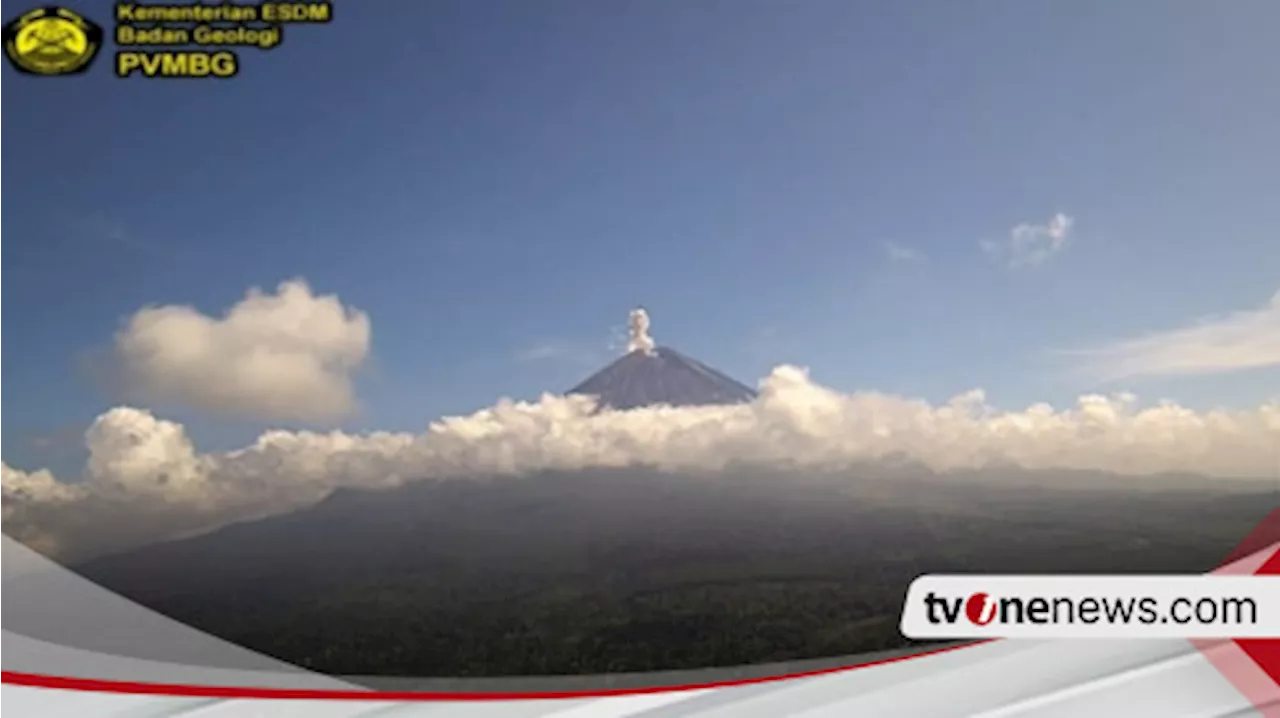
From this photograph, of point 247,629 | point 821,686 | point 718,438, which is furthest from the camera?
point 718,438

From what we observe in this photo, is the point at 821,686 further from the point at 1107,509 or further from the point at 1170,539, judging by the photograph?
the point at 1107,509

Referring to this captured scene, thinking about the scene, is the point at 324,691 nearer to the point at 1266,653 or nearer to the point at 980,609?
the point at 980,609

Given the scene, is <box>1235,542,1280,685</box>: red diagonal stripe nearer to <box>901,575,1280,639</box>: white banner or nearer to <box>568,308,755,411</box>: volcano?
<box>901,575,1280,639</box>: white banner

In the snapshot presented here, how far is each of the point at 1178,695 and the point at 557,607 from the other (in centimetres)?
232

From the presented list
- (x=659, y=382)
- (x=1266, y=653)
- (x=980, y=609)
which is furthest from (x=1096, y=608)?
(x=659, y=382)

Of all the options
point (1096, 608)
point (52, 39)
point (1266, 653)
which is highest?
point (52, 39)

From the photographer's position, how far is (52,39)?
7.58 ft

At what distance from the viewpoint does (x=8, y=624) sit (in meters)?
2.38

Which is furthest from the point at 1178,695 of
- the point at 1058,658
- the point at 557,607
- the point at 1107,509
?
the point at 557,607

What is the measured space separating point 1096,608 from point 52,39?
12.3ft

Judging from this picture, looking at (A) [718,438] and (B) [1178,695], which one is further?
(A) [718,438]

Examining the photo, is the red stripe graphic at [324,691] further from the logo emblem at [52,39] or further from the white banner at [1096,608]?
the logo emblem at [52,39]

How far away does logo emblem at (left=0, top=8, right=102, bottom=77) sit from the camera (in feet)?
7.48

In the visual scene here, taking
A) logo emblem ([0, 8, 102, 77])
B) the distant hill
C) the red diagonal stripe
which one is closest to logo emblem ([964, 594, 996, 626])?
the distant hill
